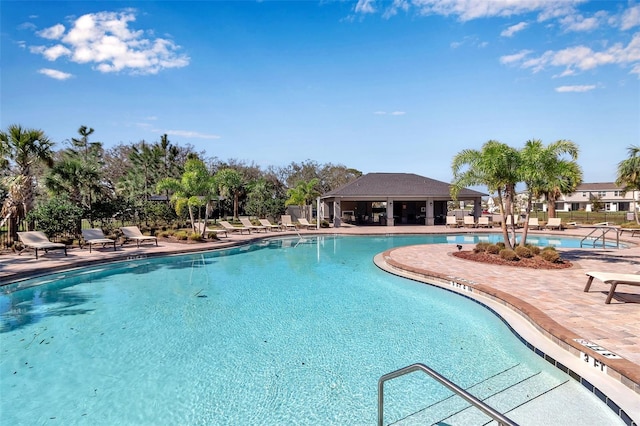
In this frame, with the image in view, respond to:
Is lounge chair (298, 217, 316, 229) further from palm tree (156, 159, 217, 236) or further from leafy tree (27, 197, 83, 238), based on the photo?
leafy tree (27, 197, 83, 238)

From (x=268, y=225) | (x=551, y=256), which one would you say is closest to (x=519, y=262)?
(x=551, y=256)

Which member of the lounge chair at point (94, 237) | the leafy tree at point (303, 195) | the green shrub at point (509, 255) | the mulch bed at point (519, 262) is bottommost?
the mulch bed at point (519, 262)

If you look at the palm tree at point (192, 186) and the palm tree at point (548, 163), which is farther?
the palm tree at point (192, 186)

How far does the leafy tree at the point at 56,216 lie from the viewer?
14875 mm

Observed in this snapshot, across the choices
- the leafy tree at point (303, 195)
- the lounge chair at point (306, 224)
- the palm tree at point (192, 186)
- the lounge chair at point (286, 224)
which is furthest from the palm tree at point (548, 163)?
the leafy tree at point (303, 195)

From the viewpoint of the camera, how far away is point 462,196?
1108 inches

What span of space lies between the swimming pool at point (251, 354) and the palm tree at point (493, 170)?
4.92 m

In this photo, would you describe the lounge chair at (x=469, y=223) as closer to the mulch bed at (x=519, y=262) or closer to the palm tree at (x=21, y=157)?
the mulch bed at (x=519, y=262)

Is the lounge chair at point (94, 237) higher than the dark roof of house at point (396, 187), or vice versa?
the dark roof of house at point (396, 187)

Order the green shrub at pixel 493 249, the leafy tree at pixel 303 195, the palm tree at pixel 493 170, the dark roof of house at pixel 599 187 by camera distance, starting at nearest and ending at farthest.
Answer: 1. the palm tree at pixel 493 170
2. the green shrub at pixel 493 249
3. the leafy tree at pixel 303 195
4. the dark roof of house at pixel 599 187

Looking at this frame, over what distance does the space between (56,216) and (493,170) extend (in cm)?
1711

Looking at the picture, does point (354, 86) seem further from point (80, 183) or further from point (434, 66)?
point (80, 183)

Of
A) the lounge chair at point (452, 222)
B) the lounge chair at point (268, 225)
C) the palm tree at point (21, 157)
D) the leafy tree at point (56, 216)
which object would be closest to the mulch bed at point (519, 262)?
the lounge chair at point (268, 225)

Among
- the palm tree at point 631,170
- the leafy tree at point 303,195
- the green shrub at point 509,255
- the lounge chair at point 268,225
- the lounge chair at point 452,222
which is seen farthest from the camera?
the leafy tree at point 303,195
